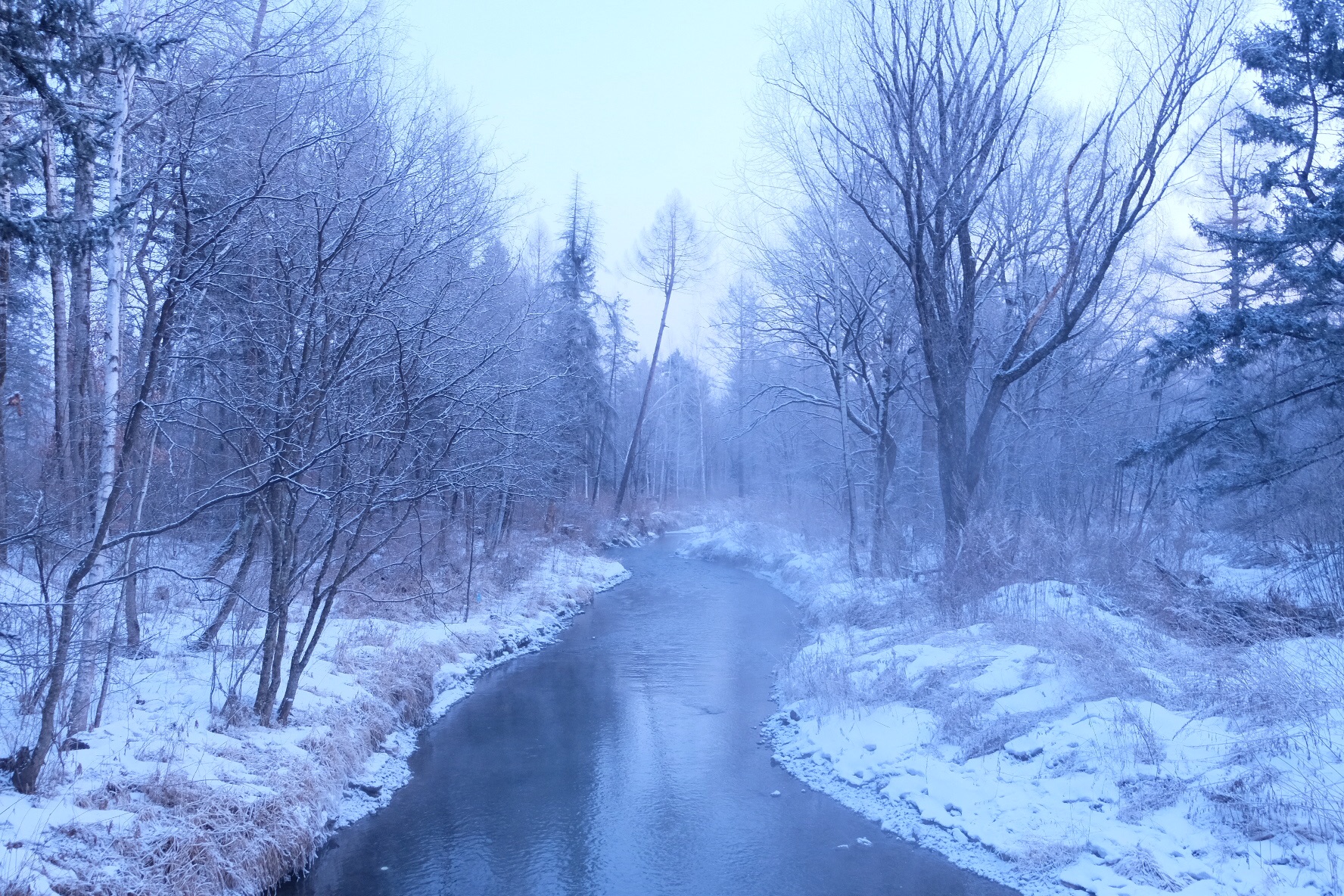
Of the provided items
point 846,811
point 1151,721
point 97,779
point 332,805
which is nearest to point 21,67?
point 97,779

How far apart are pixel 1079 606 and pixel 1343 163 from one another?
284 inches

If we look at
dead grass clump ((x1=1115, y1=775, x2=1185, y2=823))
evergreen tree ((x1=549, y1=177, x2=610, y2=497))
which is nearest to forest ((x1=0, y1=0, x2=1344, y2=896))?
dead grass clump ((x1=1115, y1=775, x2=1185, y2=823))

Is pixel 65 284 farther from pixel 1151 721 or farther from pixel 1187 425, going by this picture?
pixel 1187 425

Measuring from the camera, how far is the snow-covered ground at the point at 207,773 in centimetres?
544

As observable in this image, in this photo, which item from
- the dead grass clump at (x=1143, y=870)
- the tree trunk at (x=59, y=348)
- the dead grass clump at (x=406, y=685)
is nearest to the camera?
the dead grass clump at (x=1143, y=870)

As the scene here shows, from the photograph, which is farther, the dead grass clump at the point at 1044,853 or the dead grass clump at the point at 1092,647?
the dead grass clump at the point at 1092,647

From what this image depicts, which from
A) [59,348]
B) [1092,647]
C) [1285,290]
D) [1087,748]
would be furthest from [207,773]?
[1285,290]

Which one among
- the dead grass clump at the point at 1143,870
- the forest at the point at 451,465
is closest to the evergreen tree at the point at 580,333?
the forest at the point at 451,465

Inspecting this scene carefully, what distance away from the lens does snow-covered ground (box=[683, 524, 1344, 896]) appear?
602cm

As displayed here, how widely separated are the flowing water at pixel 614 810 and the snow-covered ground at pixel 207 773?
1.47 feet

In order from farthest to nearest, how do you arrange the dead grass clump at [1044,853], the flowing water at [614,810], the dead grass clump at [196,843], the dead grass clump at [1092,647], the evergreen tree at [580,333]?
the evergreen tree at [580,333], the dead grass clump at [1092,647], the flowing water at [614,810], the dead grass clump at [1044,853], the dead grass clump at [196,843]

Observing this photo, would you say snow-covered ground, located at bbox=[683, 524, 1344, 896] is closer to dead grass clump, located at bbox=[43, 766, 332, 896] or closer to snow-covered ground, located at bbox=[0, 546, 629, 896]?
snow-covered ground, located at bbox=[0, 546, 629, 896]

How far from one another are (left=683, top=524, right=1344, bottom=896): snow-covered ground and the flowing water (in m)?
0.52

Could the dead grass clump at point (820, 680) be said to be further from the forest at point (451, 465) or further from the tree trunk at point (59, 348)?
the tree trunk at point (59, 348)
